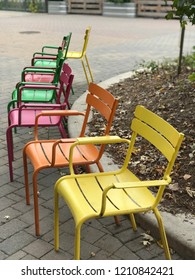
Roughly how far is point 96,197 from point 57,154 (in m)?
0.73

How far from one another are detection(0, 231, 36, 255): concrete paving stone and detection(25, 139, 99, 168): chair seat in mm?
536

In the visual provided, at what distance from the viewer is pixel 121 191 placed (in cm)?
274

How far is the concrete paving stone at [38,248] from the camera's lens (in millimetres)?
2867

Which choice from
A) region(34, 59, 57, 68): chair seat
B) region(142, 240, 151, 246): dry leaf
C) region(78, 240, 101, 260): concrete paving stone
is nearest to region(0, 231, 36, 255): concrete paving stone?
region(78, 240, 101, 260): concrete paving stone

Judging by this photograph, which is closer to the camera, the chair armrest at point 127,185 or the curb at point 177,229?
the chair armrest at point 127,185

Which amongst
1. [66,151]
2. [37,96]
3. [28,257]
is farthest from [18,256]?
[37,96]

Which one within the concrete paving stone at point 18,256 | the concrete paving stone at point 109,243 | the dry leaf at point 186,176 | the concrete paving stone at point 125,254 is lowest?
the concrete paving stone at point 125,254

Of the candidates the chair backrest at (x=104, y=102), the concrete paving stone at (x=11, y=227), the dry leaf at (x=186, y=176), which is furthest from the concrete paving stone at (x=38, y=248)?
the dry leaf at (x=186, y=176)

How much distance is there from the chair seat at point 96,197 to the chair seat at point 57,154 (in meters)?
0.30

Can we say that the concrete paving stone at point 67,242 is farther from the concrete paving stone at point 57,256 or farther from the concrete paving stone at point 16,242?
the concrete paving stone at point 16,242

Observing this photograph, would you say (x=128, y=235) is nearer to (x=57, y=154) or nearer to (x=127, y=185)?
(x=57, y=154)

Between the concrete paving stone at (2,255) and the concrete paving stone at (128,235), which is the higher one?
the concrete paving stone at (2,255)

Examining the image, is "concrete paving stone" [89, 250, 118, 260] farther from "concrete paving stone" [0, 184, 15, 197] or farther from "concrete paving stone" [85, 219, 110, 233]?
"concrete paving stone" [0, 184, 15, 197]

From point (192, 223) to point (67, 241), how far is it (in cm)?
92
